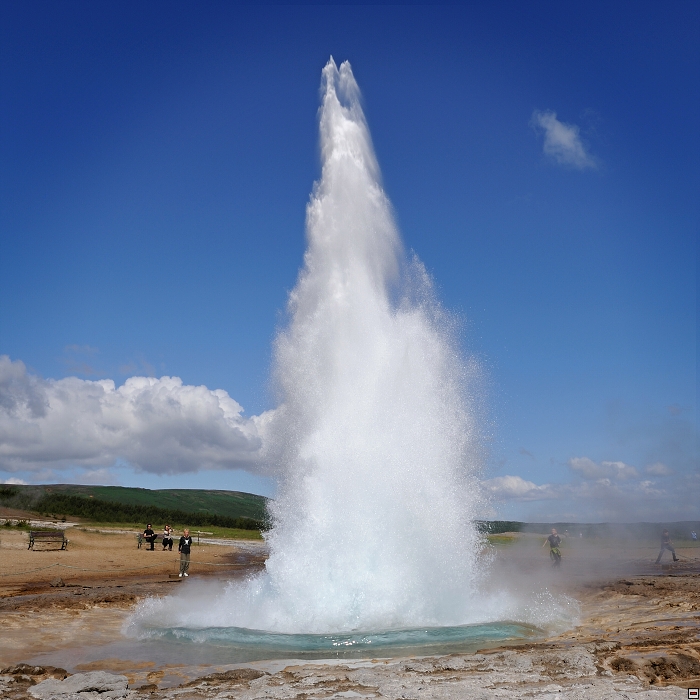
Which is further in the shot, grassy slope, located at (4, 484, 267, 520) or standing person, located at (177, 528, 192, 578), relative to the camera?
grassy slope, located at (4, 484, 267, 520)

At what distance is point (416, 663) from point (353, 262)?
10.8 m

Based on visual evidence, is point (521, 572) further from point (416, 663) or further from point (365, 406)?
point (416, 663)

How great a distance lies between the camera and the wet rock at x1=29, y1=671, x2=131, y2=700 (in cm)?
675

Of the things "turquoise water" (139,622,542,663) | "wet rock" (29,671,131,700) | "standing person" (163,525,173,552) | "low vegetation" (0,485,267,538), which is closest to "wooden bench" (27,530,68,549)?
"standing person" (163,525,173,552)

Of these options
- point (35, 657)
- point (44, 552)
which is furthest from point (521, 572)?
point (44, 552)

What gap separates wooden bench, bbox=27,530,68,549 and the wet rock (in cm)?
2367

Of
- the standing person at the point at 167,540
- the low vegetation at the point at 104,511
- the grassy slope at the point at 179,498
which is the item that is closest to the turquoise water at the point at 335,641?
the standing person at the point at 167,540

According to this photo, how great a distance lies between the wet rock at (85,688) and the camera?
6748 mm

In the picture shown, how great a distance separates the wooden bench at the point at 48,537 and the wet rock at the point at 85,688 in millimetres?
23667

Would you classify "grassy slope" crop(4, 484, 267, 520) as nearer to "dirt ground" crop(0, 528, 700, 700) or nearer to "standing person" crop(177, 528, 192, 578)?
"standing person" crop(177, 528, 192, 578)

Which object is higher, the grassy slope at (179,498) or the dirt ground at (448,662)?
the grassy slope at (179,498)

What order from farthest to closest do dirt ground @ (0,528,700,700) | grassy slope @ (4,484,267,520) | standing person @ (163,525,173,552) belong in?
grassy slope @ (4,484,267,520) → standing person @ (163,525,173,552) → dirt ground @ (0,528,700,700)

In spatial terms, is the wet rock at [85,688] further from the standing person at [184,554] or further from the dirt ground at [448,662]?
the standing person at [184,554]

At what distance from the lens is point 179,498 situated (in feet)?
307
